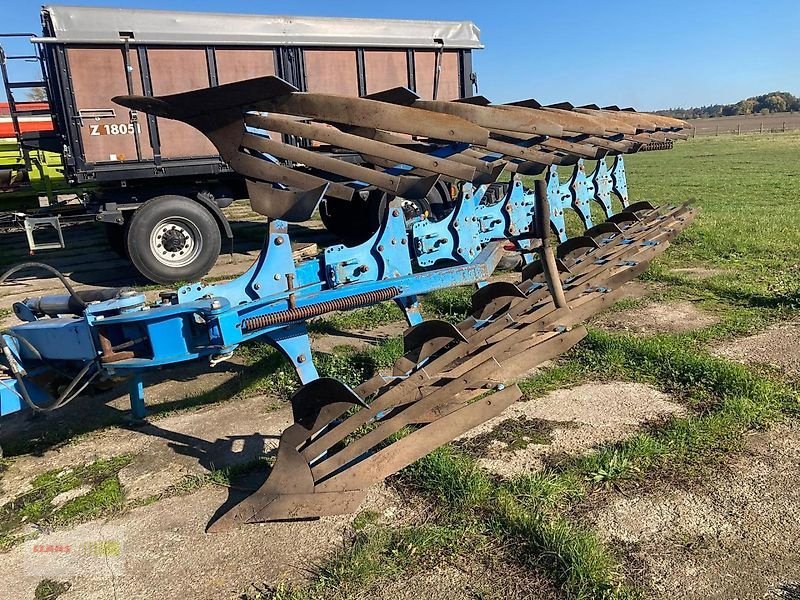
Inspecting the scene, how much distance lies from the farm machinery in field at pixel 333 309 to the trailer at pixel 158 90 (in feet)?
14.8

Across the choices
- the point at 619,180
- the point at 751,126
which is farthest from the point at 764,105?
the point at 619,180

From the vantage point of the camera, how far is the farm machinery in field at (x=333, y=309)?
9.39ft

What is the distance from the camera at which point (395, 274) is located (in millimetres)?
4207

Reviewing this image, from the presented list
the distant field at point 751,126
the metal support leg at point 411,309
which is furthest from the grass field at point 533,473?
the distant field at point 751,126

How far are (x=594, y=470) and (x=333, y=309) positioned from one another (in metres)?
1.59

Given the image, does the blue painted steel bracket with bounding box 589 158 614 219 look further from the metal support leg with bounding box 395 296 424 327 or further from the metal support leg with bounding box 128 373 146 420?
the metal support leg with bounding box 128 373 146 420

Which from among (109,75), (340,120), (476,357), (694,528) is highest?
(109,75)

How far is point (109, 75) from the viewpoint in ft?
25.9

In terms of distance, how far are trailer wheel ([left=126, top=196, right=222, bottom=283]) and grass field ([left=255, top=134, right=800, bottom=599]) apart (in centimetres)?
521

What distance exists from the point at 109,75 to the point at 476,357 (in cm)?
681

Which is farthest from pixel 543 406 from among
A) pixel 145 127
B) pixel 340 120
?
pixel 145 127

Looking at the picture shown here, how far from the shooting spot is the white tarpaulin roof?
7.65m

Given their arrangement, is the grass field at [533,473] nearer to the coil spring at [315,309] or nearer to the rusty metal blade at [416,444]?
the rusty metal blade at [416,444]

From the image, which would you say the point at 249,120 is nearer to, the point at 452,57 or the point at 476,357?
the point at 476,357
